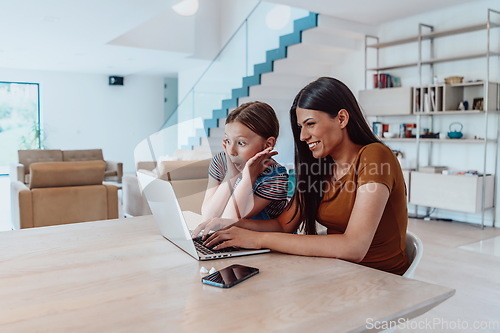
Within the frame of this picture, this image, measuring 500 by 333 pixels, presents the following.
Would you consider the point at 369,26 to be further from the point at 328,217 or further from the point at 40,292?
the point at 40,292

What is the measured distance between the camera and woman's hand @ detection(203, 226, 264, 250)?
1.33 m

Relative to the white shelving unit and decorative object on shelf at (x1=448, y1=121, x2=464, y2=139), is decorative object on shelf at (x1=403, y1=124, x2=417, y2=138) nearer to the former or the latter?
the white shelving unit

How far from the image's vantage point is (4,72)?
1025 cm

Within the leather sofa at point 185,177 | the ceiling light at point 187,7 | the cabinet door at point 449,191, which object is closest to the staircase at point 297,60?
the cabinet door at point 449,191

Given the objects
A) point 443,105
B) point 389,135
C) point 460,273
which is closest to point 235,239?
point 460,273

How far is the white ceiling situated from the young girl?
4.07m

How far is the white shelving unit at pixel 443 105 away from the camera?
5066 mm

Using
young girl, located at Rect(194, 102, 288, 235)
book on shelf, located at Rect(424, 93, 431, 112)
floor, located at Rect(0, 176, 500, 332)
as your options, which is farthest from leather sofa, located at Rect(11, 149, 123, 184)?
young girl, located at Rect(194, 102, 288, 235)

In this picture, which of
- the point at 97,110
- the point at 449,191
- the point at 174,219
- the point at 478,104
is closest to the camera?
the point at 174,219

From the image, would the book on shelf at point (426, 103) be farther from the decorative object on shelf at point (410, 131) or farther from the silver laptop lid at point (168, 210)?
the silver laptop lid at point (168, 210)

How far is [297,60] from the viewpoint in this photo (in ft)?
22.4

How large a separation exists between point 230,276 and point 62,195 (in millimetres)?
3381

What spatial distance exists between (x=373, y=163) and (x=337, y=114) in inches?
7.4

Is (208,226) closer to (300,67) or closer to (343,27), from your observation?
(343,27)
